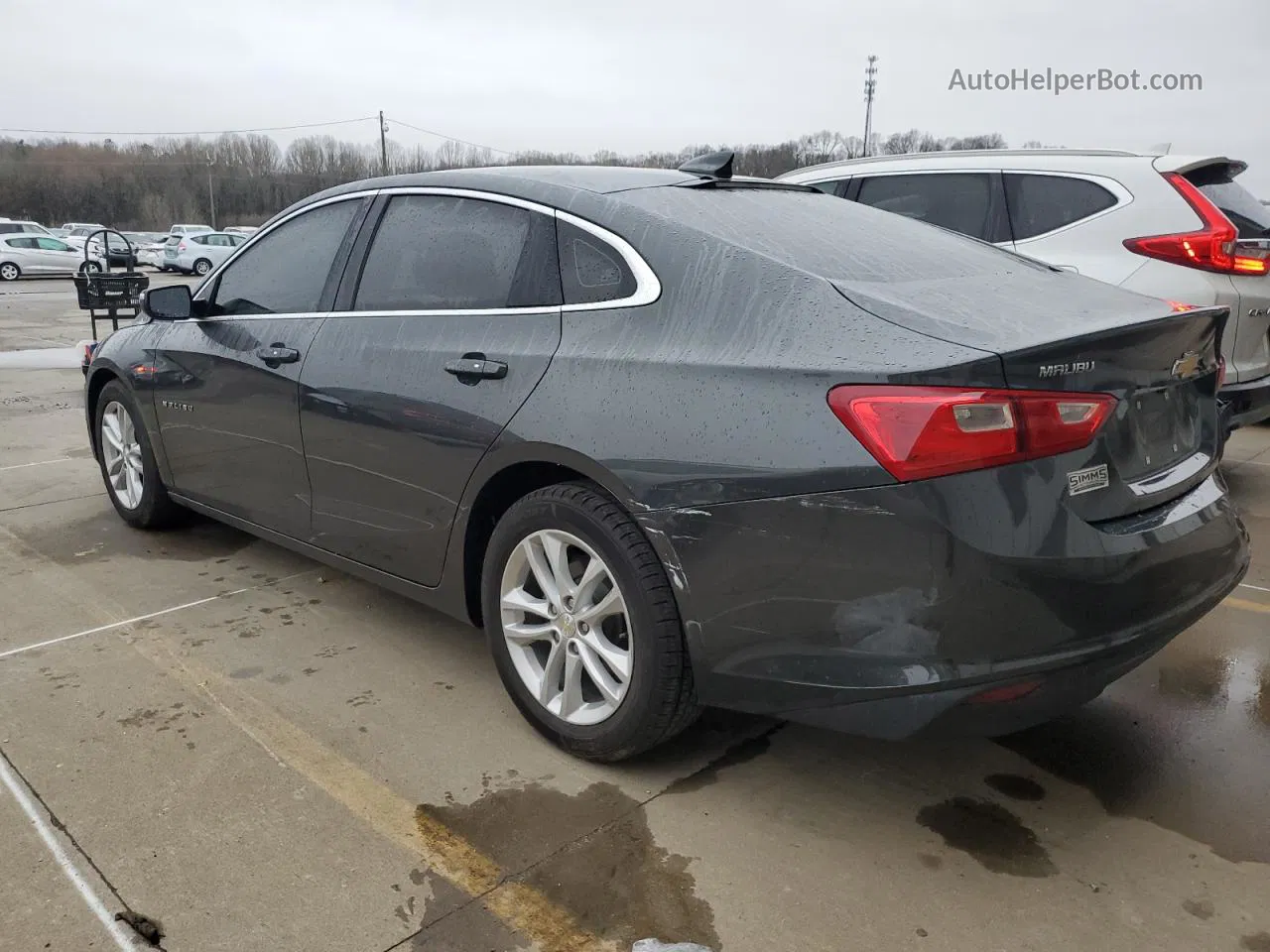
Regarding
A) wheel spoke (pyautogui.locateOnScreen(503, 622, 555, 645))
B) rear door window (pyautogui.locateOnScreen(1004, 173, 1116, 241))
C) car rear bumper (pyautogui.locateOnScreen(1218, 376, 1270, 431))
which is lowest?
wheel spoke (pyautogui.locateOnScreen(503, 622, 555, 645))

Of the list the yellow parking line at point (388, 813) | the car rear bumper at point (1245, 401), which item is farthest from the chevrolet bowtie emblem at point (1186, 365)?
the car rear bumper at point (1245, 401)

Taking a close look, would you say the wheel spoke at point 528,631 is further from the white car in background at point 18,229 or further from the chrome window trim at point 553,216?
the white car in background at point 18,229

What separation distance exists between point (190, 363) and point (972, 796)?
10.8ft

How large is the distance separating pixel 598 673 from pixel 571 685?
0.41 feet

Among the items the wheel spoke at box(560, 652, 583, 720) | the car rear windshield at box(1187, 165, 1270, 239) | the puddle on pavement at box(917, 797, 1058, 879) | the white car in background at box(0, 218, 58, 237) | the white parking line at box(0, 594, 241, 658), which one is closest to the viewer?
the puddle on pavement at box(917, 797, 1058, 879)

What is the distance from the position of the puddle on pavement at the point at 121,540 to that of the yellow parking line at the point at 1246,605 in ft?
13.7

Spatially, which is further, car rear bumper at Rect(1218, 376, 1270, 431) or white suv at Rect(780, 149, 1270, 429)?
white suv at Rect(780, 149, 1270, 429)

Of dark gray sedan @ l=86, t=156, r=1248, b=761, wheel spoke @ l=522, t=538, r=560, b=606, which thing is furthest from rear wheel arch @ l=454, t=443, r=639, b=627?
wheel spoke @ l=522, t=538, r=560, b=606

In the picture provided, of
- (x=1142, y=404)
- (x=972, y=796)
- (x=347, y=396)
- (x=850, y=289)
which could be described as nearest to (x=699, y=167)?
(x=850, y=289)

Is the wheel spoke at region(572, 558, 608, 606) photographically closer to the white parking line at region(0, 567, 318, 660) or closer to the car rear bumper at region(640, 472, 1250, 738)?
the car rear bumper at region(640, 472, 1250, 738)

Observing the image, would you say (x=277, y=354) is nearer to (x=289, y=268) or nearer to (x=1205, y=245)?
(x=289, y=268)

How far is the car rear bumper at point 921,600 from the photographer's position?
2.02 m

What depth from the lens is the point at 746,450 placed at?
7.21 feet

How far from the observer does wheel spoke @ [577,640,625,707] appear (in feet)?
8.43
